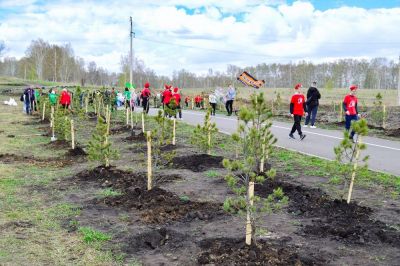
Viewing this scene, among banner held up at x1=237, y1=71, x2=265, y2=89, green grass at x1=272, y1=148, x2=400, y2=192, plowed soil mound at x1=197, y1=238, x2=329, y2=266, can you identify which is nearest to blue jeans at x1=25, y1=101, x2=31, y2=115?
banner held up at x1=237, y1=71, x2=265, y2=89

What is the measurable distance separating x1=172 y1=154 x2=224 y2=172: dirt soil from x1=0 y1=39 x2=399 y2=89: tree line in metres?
98.7

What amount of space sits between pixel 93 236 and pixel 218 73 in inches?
5134

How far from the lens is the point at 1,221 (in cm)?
666

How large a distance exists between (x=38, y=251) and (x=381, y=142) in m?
12.9

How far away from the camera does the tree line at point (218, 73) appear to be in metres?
110

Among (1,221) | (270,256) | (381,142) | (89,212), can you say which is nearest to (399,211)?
(270,256)

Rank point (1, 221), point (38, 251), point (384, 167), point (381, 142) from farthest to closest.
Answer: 1. point (381, 142)
2. point (384, 167)
3. point (1, 221)
4. point (38, 251)

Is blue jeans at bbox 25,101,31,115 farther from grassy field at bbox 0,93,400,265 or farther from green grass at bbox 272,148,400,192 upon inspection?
green grass at bbox 272,148,400,192

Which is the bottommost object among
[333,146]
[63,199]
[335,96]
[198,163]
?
[63,199]

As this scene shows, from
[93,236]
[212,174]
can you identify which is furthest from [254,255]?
[212,174]

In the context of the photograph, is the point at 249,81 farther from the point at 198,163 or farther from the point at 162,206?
the point at 162,206

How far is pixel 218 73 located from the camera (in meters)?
135

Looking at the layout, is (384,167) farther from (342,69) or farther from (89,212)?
(342,69)

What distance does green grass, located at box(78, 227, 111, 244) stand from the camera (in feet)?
19.1
